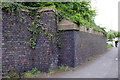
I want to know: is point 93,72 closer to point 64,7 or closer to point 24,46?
point 24,46

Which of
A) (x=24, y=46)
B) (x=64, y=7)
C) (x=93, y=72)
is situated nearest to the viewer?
(x=24, y=46)

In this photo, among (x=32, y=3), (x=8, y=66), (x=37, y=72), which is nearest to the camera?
(x=8, y=66)

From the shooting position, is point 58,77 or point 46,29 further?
point 46,29

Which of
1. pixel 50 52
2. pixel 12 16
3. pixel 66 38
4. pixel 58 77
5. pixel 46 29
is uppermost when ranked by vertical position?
pixel 12 16

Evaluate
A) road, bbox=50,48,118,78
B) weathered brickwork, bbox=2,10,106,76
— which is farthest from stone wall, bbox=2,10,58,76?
road, bbox=50,48,118,78

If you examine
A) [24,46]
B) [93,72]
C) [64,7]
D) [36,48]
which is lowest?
[93,72]

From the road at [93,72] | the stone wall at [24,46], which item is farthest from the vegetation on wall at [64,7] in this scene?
the road at [93,72]

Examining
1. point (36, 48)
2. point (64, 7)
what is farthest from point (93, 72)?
point (64, 7)

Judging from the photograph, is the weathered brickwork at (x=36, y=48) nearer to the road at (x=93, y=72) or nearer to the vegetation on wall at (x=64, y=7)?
the vegetation on wall at (x=64, y=7)

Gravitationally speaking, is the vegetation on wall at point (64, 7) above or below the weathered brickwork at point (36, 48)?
above

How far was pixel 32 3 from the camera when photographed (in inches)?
271

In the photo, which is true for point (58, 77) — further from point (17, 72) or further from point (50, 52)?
point (17, 72)

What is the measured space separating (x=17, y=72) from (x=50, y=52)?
1761 mm

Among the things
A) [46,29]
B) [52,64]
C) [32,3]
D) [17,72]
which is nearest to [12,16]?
[46,29]
